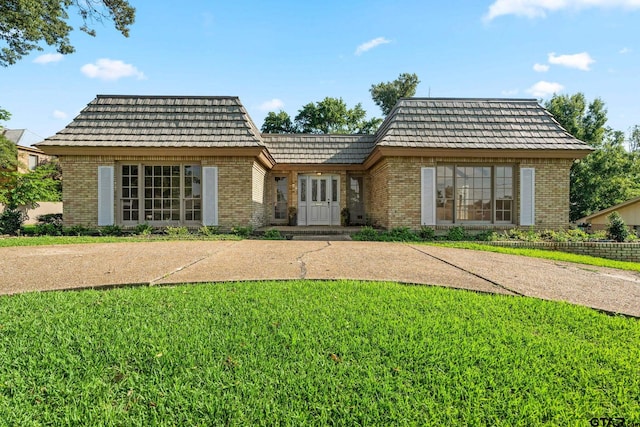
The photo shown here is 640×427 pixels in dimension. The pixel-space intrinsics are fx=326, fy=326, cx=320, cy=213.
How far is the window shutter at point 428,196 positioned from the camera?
36.9 ft

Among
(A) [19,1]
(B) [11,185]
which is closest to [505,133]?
(A) [19,1]

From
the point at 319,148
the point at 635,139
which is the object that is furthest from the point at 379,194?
the point at 635,139

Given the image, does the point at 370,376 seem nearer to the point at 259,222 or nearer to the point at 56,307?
the point at 56,307

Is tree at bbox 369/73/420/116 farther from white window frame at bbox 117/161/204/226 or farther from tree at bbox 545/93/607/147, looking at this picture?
white window frame at bbox 117/161/204/226

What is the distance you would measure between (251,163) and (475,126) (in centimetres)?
825

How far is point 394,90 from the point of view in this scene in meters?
37.0

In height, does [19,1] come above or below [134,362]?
above

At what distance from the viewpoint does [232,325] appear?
3076 mm

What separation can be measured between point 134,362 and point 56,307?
1.78m

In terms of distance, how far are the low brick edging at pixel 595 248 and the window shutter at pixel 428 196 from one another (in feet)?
6.65

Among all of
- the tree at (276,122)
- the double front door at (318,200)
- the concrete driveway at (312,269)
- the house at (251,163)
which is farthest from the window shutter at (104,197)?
the tree at (276,122)

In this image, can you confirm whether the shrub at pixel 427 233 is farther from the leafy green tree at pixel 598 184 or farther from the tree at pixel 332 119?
the tree at pixel 332 119

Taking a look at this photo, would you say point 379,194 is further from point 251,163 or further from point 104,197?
point 104,197

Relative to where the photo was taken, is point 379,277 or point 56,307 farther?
point 379,277
